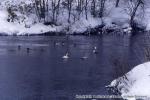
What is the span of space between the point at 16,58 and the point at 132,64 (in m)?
12.4

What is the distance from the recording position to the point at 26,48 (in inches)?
2244

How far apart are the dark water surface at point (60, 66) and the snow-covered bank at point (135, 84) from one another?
1143 millimetres

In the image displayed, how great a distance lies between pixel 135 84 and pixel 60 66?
1356 centimetres

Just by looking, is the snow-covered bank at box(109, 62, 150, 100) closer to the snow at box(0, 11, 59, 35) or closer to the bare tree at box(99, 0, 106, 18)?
the snow at box(0, 11, 59, 35)

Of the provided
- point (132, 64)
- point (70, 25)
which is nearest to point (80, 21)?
point (70, 25)

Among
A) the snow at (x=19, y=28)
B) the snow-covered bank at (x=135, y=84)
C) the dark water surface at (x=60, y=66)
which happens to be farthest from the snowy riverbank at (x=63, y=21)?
the snow-covered bank at (x=135, y=84)

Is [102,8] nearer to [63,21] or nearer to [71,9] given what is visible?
[71,9]

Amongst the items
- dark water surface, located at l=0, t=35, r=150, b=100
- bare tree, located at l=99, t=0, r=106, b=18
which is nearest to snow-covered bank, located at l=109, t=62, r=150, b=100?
dark water surface, located at l=0, t=35, r=150, b=100

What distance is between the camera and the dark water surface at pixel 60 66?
108 feet

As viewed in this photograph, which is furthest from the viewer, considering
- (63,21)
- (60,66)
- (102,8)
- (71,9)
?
(71,9)

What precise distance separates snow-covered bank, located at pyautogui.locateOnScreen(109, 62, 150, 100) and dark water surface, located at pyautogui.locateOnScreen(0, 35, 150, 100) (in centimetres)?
114

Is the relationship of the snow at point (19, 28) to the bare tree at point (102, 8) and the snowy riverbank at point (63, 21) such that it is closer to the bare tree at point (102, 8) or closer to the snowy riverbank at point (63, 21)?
the snowy riverbank at point (63, 21)

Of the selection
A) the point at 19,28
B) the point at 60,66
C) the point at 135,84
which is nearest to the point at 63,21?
the point at 19,28

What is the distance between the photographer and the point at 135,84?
30.9 meters
